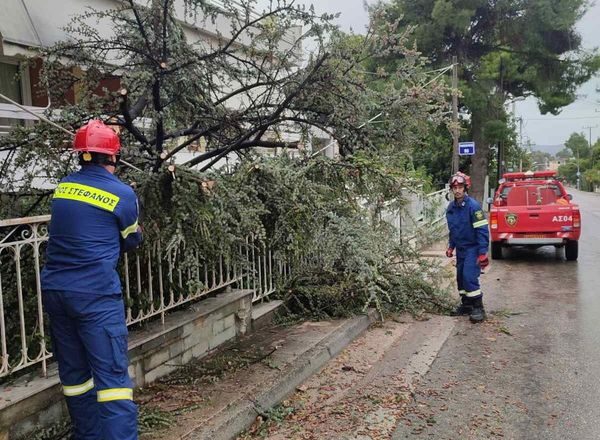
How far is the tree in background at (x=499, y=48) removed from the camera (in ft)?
73.3

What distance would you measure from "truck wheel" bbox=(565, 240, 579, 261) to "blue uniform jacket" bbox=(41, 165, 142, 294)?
405 inches

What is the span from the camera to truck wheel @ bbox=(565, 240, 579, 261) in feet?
36.4

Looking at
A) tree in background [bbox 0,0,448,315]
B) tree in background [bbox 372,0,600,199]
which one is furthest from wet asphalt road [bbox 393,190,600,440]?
tree in background [bbox 372,0,600,199]

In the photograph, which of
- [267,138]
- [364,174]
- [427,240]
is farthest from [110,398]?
[427,240]

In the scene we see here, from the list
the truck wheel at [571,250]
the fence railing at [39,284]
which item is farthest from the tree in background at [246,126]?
the truck wheel at [571,250]

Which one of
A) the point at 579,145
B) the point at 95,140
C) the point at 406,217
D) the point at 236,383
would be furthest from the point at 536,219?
the point at 579,145

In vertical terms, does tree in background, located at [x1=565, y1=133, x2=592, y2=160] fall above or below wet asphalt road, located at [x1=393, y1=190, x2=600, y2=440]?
above

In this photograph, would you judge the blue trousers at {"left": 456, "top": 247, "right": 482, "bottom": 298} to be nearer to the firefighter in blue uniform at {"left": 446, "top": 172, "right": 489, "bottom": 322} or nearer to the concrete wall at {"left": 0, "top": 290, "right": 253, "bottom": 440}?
the firefighter in blue uniform at {"left": 446, "top": 172, "right": 489, "bottom": 322}

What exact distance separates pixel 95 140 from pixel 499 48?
24498 mm

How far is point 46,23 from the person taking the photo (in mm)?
6859

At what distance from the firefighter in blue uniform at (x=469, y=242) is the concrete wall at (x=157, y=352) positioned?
2.93 m

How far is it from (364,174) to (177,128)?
1.89 m

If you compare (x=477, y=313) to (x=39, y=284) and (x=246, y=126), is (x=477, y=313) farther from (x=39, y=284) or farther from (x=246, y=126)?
(x=39, y=284)

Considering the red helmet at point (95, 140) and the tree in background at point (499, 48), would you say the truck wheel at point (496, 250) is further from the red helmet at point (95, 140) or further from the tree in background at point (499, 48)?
the tree in background at point (499, 48)
